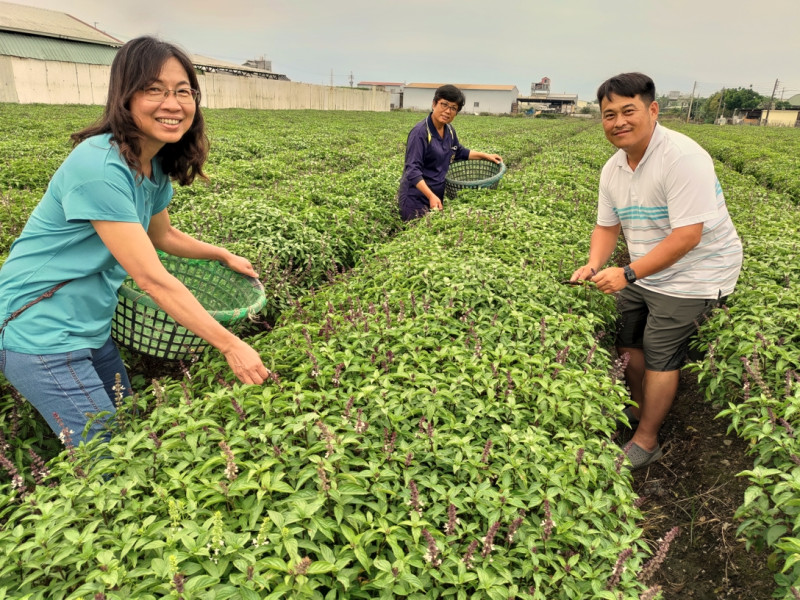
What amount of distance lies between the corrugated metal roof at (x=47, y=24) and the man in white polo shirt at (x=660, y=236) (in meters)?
51.6

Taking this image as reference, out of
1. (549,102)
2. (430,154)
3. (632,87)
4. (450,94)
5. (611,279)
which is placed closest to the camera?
(632,87)

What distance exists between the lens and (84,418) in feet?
7.73

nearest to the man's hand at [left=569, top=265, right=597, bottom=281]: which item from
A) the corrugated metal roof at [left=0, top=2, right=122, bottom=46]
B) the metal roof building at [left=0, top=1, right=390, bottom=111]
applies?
the metal roof building at [left=0, top=1, right=390, bottom=111]

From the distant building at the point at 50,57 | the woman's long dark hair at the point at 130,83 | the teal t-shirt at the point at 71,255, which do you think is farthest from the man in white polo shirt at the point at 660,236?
the distant building at the point at 50,57

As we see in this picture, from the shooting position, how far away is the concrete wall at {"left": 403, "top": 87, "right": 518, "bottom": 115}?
84.7 meters

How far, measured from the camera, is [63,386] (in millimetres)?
2285

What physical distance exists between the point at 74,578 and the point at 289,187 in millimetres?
7235

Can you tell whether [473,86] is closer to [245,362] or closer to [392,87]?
[392,87]

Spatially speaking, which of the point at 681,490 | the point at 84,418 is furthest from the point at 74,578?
the point at 681,490

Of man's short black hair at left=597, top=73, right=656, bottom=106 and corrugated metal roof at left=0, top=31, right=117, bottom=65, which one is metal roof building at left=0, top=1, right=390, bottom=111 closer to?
corrugated metal roof at left=0, top=31, right=117, bottom=65

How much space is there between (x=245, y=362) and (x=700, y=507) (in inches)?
122

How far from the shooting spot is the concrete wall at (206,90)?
32375 mm

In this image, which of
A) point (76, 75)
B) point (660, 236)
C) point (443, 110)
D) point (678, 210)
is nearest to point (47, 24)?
point (76, 75)

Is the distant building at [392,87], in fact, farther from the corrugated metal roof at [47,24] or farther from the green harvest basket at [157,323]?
the green harvest basket at [157,323]
